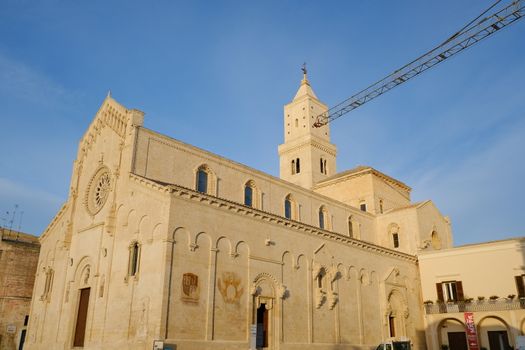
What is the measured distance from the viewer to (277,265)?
27.2 meters

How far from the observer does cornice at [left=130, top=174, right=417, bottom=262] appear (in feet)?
76.4

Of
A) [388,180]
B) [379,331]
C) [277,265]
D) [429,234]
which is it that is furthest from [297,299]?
[388,180]

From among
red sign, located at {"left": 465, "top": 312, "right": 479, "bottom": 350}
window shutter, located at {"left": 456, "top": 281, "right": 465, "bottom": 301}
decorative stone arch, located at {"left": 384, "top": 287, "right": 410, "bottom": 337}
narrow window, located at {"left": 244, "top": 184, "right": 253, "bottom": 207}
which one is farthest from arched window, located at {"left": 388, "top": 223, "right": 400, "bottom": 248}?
narrow window, located at {"left": 244, "top": 184, "right": 253, "bottom": 207}

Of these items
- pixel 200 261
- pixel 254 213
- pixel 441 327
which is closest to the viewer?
pixel 200 261

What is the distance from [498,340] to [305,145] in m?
24.8

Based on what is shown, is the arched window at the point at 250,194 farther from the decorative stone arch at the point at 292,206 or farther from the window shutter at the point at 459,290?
the window shutter at the point at 459,290

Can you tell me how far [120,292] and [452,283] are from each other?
24.2m

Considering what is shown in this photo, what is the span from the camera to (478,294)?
111 feet

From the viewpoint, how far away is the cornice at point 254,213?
917 inches

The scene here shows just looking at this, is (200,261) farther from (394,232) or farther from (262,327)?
(394,232)

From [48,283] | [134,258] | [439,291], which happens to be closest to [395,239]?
[439,291]

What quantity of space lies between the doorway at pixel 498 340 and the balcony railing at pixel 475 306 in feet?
5.33

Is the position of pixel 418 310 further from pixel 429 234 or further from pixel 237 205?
pixel 237 205

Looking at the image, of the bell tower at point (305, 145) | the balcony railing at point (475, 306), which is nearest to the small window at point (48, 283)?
the bell tower at point (305, 145)
